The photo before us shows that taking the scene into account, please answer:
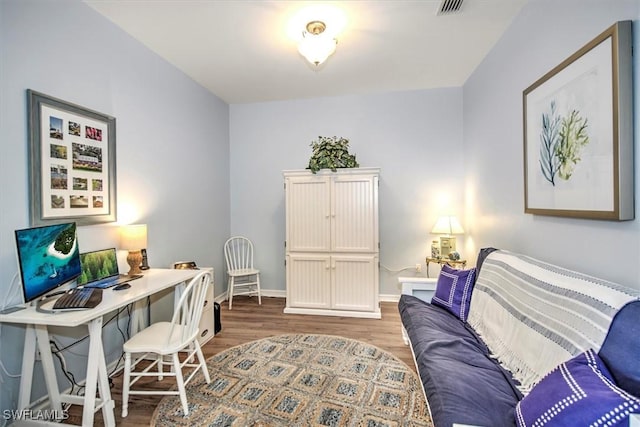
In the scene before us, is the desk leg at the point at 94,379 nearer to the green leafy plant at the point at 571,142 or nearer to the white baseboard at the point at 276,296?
the white baseboard at the point at 276,296

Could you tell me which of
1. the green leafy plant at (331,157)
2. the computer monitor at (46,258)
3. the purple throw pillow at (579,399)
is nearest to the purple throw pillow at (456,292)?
the purple throw pillow at (579,399)

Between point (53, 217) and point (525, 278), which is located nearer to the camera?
point (525, 278)

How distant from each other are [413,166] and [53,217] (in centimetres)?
360

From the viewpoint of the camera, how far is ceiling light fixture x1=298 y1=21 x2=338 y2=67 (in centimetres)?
225

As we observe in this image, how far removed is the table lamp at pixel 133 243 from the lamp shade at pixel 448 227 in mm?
2974

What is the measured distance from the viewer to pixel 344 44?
263 centimetres

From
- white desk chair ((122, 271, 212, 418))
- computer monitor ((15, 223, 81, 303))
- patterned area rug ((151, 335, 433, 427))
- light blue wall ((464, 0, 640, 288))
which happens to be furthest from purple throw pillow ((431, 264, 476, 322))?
computer monitor ((15, 223, 81, 303))

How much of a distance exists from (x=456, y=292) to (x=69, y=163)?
2.98m

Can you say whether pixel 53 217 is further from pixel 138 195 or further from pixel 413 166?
pixel 413 166

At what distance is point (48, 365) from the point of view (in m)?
1.63

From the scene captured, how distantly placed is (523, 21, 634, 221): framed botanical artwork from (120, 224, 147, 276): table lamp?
2.91 meters

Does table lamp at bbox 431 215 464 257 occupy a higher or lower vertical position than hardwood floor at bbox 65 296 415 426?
higher

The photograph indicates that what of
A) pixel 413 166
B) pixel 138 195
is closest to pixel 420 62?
pixel 413 166

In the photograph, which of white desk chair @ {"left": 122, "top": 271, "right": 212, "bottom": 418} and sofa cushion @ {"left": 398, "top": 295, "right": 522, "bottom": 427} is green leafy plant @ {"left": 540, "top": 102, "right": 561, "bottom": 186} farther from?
white desk chair @ {"left": 122, "top": 271, "right": 212, "bottom": 418}
